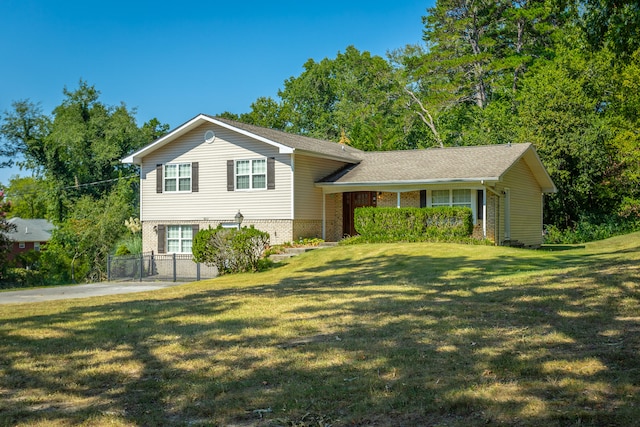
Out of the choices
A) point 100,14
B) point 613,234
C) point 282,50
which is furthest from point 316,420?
point 282,50

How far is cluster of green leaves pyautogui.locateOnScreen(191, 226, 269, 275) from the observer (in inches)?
782

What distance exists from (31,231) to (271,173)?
42.2 metres

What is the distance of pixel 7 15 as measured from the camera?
43656mm

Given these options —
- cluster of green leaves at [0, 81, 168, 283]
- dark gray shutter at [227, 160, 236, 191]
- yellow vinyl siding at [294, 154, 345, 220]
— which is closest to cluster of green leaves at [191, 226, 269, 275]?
yellow vinyl siding at [294, 154, 345, 220]

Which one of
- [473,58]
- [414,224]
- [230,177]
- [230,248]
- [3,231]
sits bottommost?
[230,248]

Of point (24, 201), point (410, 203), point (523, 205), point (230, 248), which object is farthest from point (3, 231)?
point (24, 201)

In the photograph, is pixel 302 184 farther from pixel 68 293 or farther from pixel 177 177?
pixel 68 293

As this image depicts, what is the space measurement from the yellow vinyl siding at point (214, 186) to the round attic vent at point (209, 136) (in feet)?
0.48

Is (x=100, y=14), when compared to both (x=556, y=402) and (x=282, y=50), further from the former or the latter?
(x=556, y=402)

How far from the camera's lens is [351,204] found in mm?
→ 27641

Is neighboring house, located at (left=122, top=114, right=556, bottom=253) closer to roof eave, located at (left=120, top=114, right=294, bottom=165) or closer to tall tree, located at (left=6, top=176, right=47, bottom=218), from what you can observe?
roof eave, located at (left=120, top=114, right=294, bottom=165)

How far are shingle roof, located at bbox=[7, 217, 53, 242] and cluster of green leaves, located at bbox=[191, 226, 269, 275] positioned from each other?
4263 centimetres

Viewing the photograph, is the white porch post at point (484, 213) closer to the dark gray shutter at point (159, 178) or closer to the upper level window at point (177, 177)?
the upper level window at point (177, 177)

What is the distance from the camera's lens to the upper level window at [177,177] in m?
27.6
